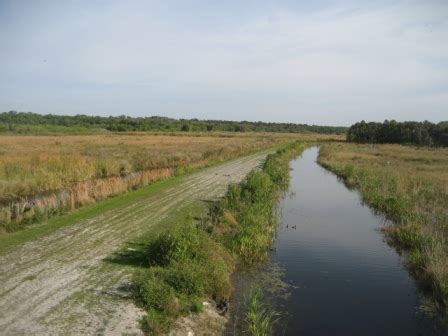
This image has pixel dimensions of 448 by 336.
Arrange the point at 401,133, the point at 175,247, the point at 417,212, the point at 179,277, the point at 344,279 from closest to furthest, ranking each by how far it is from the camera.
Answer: the point at 179,277 → the point at 175,247 → the point at 344,279 → the point at 417,212 → the point at 401,133

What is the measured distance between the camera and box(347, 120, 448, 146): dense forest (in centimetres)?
8036

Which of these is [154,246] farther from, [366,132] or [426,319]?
[366,132]

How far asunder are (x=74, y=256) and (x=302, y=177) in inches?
1004

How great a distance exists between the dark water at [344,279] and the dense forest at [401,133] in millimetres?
68004

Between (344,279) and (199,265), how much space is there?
415 centimetres

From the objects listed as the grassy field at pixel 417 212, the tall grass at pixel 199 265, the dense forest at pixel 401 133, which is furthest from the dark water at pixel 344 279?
the dense forest at pixel 401 133

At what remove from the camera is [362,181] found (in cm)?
2803

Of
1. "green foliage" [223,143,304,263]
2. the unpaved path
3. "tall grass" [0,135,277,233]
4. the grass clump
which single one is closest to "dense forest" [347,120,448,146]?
"tall grass" [0,135,277,233]

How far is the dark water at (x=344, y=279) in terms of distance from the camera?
850 centimetres

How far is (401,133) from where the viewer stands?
9044 centimetres

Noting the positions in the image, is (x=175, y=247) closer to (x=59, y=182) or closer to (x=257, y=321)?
(x=257, y=321)

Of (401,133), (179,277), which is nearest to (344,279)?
(179,277)

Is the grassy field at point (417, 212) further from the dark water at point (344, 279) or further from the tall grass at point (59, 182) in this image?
the tall grass at point (59, 182)

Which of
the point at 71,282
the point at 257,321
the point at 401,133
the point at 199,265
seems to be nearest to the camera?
the point at 257,321
